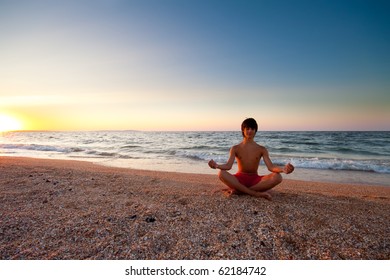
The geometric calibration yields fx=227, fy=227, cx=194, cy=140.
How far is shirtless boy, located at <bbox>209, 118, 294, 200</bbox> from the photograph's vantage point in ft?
15.4

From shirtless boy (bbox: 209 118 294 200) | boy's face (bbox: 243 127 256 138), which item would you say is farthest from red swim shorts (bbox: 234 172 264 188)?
boy's face (bbox: 243 127 256 138)

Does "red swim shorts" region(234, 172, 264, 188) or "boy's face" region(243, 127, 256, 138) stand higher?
"boy's face" region(243, 127, 256, 138)

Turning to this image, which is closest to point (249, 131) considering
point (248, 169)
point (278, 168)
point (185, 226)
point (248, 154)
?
point (248, 154)

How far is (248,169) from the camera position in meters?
4.96

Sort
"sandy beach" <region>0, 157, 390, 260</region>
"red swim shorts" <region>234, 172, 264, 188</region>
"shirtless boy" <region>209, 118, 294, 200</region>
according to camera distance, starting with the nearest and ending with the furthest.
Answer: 1. "sandy beach" <region>0, 157, 390, 260</region>
2. "shirtless boy" <region>209, 118, 294, 200</region>
3. "red swim shorts" <region>234, 172, 264, 188</region>

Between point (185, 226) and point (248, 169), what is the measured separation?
2.20 meters

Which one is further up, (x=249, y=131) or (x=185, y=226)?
(x=249, y=131)

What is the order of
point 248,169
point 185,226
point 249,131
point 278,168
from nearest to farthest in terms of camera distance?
point 185,226 → point 278,168 → point 249,131 → point 248,169

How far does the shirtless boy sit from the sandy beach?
0.77 ft

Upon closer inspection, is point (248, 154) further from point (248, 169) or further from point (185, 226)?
point (185, 226)

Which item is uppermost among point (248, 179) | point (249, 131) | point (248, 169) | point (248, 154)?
point (249, 131)

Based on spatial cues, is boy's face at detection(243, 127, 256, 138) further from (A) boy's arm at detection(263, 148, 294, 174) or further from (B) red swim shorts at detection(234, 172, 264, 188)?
(B) red swim shorts at detection(234, 172, 264, 188)
